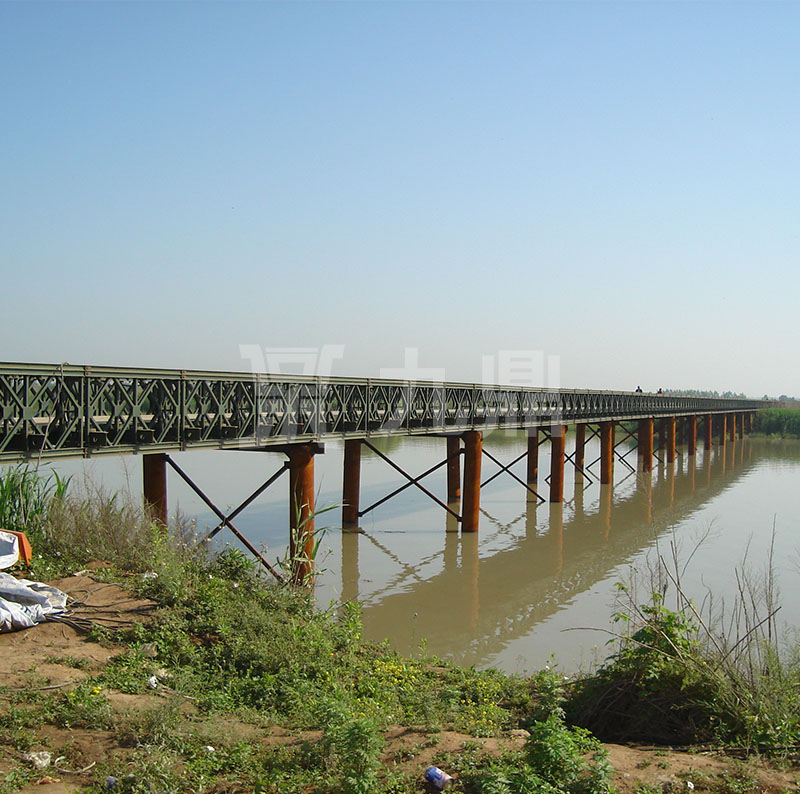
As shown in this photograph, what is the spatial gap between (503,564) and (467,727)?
10.6m

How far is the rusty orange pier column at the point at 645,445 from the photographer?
34.2m

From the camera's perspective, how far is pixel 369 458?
1596 inches

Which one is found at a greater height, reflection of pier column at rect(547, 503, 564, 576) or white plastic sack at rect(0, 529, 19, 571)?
white plastic sack at rect(0, 529, 19, 571)

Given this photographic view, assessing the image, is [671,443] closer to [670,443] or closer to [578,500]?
[670,443]

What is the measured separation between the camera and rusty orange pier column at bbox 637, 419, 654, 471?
3416 centimetres

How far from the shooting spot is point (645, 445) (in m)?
34.2

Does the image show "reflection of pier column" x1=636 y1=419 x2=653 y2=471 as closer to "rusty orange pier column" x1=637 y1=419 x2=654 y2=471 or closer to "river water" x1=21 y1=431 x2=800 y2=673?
"rusty orange pier column" x1=637 y1=419 x2=654 y2=471

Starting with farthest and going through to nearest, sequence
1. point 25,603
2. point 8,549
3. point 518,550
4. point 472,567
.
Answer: point 518,550 < point 472,567 < point 8,549 < point 25,603

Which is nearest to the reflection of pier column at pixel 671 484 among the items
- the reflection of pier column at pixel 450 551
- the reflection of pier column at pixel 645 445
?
the reflection of pier column at pixel 645 445

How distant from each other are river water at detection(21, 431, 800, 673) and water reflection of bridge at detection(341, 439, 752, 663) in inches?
1.7

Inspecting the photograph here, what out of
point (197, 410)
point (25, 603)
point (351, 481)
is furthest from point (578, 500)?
point (25, 603)

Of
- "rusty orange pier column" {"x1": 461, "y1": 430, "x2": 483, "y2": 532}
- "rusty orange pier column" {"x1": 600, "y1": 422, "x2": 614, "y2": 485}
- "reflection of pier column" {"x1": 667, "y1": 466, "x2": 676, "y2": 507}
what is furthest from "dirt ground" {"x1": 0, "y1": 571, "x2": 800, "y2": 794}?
"rusty orange pier column" {"x1": 600, "y1": 422, "x2": 614, "y2": 485}

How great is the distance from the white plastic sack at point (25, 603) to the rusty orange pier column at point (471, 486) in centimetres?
1317

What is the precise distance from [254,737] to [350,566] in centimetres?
997
